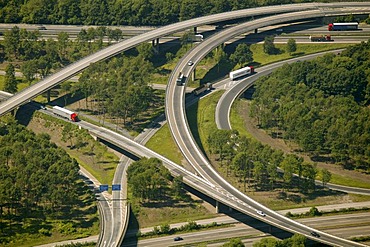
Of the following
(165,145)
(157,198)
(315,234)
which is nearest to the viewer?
(315,234)

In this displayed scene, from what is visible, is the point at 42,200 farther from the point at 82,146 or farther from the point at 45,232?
the point at 82,146

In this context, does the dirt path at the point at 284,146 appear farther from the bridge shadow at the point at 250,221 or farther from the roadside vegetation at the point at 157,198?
the roadside vegetation at the point at 157,198

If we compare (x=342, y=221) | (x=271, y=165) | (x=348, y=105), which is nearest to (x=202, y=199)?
(x=271, y=165)

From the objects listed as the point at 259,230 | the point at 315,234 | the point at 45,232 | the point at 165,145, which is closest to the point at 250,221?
the point at 259,230

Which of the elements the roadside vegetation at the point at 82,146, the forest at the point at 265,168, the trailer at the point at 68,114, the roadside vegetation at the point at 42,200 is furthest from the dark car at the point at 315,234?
the trailer at the point at 68,114

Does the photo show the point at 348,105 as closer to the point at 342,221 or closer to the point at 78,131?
the point at 342,221

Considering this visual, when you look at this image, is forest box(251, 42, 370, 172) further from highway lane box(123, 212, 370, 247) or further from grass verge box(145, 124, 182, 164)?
grass verge box(145, 124, 182, 164)

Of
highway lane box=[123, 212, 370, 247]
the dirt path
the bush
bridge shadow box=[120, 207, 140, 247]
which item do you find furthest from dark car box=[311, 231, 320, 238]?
the bush

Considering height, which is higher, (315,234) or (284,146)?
(284,146)
